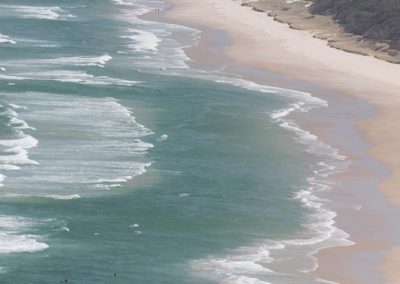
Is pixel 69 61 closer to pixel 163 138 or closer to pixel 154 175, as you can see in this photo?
pixel 163 138

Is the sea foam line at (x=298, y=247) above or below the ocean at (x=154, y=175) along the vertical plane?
above

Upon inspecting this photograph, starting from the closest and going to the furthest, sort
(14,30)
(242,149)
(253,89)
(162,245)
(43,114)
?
(162,245)
(242,149)
(43,114)
(253,89)
(14,30)

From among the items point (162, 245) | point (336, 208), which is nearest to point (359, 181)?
point (336, 208)

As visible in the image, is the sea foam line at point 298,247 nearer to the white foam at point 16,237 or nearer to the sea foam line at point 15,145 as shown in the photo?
the white foam at point 16,237

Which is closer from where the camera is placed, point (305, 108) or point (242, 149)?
point (242, 149)

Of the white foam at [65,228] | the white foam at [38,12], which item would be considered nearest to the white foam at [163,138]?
the white foam at [65,228]

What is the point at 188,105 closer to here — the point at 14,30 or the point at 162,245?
the point at 162,245
